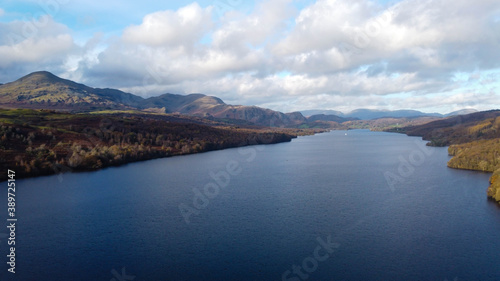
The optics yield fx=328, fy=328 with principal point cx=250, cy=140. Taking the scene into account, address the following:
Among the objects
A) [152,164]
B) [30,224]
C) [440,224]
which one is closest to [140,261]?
[30,224]

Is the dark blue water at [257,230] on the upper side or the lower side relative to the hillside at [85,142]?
lower

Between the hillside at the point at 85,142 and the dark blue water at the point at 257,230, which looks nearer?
the dark blue water at the point at 257,230

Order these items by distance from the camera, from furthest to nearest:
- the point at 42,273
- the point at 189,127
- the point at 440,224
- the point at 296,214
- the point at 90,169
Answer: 1. the point at 189,127
2. the point at 90,169
3. the point at 296,214
4. the point at 440,224
5. the point at 42,273

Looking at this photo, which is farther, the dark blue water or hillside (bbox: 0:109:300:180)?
hillside (bbox: 0:109:300:180)

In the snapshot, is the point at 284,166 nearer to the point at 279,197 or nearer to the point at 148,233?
the point at 279,197

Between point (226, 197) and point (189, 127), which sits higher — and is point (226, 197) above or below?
below

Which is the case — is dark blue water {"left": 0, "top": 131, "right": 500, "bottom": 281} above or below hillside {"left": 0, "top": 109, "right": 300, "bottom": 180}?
below
